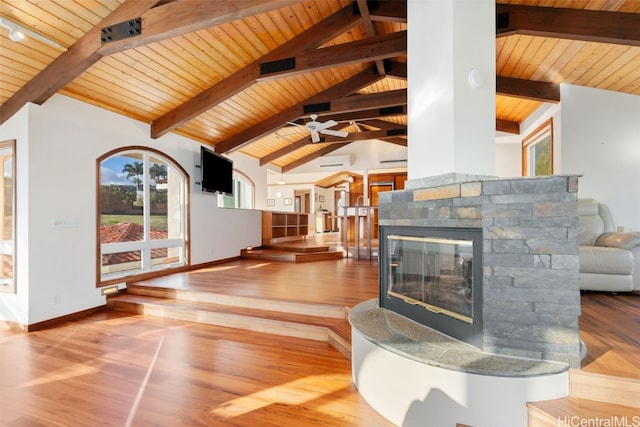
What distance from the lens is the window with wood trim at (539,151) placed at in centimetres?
518

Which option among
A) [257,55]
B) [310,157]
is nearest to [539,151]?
[257,55]

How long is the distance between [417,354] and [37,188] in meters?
4.33

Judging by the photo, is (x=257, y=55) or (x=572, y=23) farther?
(x=257, y=55)

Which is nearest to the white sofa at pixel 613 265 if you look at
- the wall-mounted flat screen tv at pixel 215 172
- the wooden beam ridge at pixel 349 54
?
the wooden beam ridge at pixel 349 54

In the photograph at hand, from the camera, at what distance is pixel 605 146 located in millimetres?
4344

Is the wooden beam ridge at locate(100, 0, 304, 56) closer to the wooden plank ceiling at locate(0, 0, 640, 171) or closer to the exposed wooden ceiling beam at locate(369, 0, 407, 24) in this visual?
the wooden plank ceiling at locate(0, 0, 640, 171)

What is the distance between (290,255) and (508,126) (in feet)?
17.6

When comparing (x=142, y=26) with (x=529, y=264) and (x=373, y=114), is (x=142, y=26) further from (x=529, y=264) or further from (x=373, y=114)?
(x=373, y=114)

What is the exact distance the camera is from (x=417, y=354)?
73.7 inches

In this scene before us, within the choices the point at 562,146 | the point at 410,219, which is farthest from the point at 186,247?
the point at 562,146

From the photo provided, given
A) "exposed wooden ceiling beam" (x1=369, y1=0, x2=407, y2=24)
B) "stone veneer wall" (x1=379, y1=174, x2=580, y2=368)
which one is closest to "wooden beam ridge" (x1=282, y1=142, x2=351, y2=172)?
"exposed wooden ceiling beam" (x1=369, y1=0, x2=407, y2=24)

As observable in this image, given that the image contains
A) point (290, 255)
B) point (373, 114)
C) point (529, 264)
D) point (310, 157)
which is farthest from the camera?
point (310, 157)

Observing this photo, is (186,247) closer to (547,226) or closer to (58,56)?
(58,56)

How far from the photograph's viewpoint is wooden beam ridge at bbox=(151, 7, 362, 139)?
417cm
